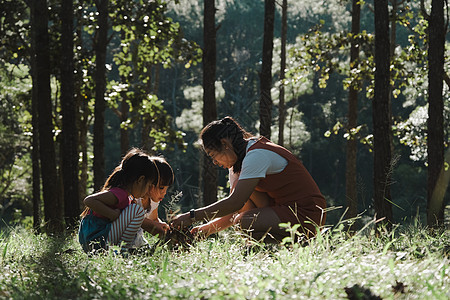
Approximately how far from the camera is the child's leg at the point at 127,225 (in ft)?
17.4

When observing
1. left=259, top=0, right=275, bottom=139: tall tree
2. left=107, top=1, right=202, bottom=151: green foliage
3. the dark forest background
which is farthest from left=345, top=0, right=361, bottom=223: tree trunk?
left=107, top=1, right=202, bottom=151: green foliage

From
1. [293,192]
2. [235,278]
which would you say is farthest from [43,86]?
[235,278]

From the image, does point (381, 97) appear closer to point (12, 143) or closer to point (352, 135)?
point (352, 135)

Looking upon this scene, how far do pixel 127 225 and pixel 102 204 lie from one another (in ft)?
0.95

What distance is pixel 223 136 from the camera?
5.82m

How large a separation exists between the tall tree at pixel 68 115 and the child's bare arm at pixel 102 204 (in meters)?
6.98

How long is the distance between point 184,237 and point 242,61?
43708mm

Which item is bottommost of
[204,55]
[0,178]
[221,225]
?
[0,178]

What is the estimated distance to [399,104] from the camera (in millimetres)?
46250

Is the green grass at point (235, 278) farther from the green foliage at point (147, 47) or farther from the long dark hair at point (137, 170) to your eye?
the green foliage at point (147, 47)

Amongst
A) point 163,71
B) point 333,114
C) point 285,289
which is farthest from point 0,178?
point 285,289

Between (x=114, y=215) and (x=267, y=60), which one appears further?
(x=267, y=60)

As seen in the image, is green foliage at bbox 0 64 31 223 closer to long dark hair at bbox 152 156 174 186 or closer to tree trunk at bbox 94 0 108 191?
tree trunk at bbox 94 0 108 191

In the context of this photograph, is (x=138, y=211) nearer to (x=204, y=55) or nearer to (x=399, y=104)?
(x=204, y=55)
